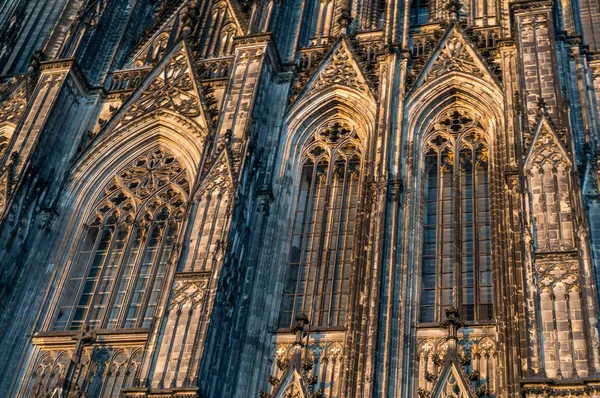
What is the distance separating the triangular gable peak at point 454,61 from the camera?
73.3ft

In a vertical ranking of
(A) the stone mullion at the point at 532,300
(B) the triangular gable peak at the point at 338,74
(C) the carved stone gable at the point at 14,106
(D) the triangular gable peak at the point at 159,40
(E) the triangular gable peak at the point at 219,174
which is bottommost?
(A) the stone mullion at the point at 532,300


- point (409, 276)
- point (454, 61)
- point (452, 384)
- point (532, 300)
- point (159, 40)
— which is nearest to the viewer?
point (532, 300)

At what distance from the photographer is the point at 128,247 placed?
2141 centimetres

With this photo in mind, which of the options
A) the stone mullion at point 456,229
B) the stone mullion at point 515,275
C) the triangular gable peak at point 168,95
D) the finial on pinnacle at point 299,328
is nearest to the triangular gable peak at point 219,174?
the triangular gable peak at point 168,95

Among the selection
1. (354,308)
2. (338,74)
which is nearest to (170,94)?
(338,74)

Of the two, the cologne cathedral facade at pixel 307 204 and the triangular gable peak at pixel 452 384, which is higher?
the cologne cathedral facade at pixel 307 204

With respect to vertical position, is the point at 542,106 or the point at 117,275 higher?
the point at 542,106

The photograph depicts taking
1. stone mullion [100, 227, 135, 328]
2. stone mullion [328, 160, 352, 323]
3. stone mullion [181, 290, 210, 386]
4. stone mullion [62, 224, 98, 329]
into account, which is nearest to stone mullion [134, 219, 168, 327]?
stone mullion [100, 227, 135, 328]

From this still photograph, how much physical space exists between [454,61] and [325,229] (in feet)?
18.9

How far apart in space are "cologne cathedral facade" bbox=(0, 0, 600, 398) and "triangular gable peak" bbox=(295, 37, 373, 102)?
0.19ft

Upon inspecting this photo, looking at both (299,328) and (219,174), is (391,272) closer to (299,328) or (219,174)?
(299,328)

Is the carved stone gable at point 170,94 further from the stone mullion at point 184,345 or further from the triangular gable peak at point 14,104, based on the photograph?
the stone mullion at point 184,345

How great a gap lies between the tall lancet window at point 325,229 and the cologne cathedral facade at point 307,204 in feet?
0.17

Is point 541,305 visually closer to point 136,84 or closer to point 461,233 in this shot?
point 461,233
